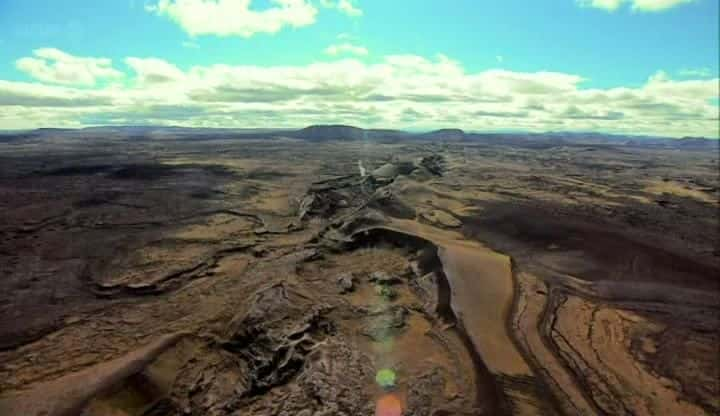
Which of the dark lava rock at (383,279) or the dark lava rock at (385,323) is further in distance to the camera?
the dark lava rock at (383,279)

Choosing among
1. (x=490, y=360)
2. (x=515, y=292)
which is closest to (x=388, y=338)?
(x=490, y=360)

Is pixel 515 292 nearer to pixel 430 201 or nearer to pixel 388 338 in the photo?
pixel 388 338

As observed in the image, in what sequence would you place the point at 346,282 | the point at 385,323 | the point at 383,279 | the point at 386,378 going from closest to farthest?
the point at 386,378
the point at 385,323
the point at 346,282
the point at 383,279

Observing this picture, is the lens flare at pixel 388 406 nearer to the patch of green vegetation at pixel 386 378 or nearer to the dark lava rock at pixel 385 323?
the patch of green vegetation at pixel 386 378

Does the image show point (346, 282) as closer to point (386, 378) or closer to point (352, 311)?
point (352, 311)

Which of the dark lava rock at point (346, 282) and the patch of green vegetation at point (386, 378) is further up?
the dark lava rock at point (346, 282)

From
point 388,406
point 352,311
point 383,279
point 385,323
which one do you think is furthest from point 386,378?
point 383,279

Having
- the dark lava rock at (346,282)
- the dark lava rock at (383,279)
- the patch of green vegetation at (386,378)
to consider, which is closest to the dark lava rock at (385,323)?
the patch of green vegetation at (386,378)
